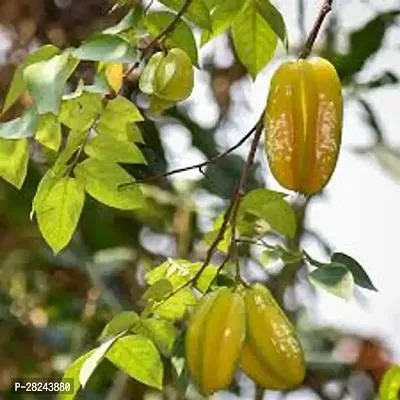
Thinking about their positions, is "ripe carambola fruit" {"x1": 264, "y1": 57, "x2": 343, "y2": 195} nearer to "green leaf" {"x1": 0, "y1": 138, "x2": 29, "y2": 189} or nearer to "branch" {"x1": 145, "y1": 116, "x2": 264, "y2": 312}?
"branch" {"x1": 145, "y1": 116, "x2": 264, "y2": 312}

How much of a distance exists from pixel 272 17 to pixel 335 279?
215mm

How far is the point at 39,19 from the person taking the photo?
193 cm

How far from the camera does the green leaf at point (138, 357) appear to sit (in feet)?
3.11

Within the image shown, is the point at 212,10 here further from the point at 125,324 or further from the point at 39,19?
the point at 39,19

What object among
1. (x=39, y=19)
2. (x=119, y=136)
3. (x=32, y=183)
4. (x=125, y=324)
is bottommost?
(x=32, y=183)

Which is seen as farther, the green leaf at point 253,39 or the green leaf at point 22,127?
the green leaf at point 253,39

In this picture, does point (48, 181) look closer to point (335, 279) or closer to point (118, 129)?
point (118, 129)

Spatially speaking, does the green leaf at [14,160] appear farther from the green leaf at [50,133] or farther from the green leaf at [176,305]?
the green leaf at [176,305]

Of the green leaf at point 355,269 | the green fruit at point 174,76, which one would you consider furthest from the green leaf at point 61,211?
the green leaf at point 355,269

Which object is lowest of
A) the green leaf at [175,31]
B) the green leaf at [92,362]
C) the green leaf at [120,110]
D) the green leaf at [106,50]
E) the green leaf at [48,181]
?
the green leaf at [92,362]

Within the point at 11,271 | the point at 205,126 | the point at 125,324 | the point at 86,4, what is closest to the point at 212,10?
the point at 125,324

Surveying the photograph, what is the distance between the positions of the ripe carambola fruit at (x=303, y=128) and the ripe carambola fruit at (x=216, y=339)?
0.09m

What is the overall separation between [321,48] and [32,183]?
1.51 feet

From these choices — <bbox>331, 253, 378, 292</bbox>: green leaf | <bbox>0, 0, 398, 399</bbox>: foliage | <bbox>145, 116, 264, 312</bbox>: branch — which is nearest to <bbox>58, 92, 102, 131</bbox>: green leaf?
<bbox>0, 0, 398, 399</bbox>: foliage
